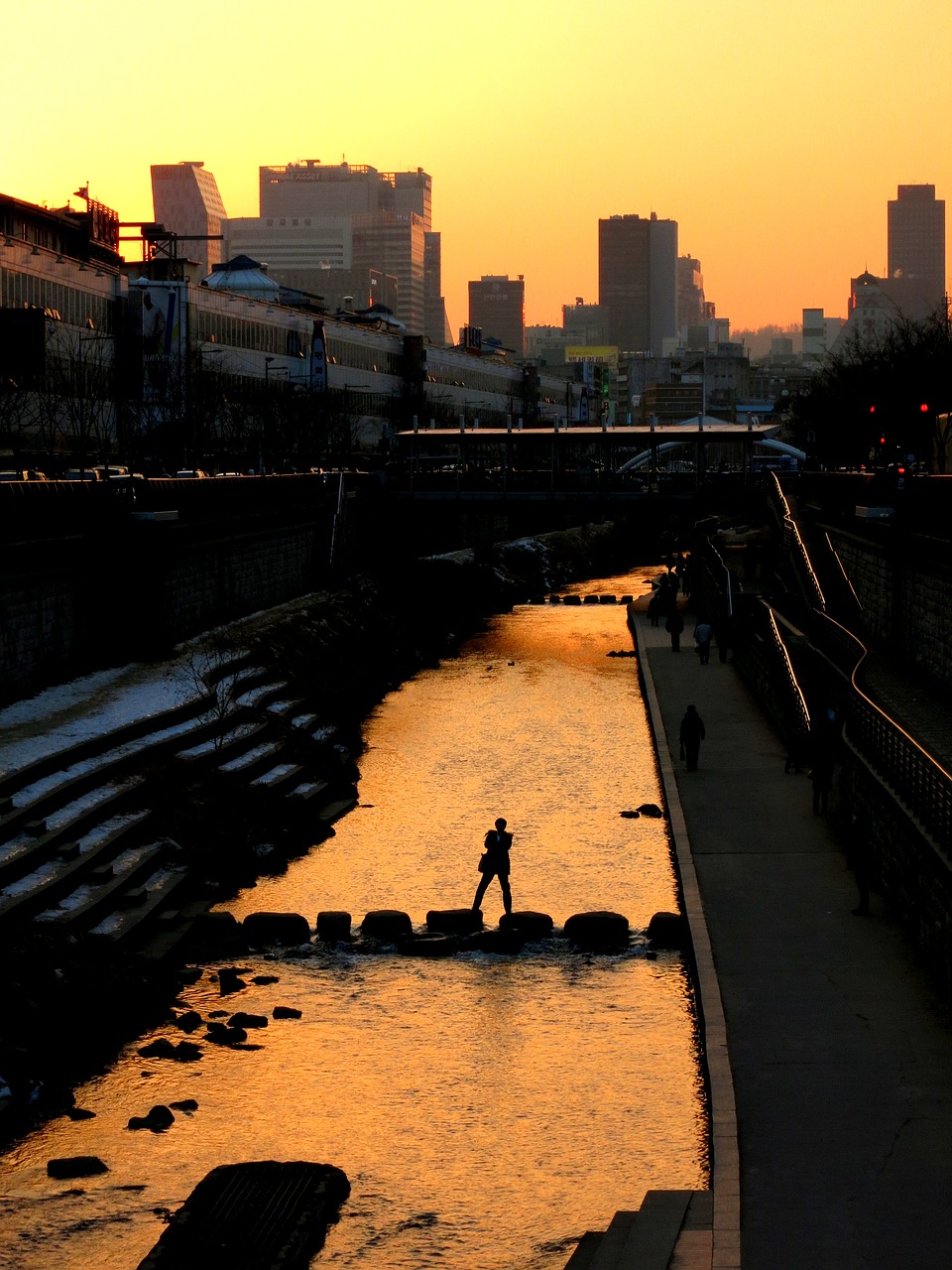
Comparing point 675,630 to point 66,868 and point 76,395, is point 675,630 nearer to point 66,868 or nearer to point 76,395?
point 76,395

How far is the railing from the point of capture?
960 inches

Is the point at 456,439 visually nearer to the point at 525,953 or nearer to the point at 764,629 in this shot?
the point at 764,629

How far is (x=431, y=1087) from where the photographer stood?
77.0 ft

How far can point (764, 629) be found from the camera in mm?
56656

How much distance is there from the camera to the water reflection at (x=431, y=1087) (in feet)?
63.9

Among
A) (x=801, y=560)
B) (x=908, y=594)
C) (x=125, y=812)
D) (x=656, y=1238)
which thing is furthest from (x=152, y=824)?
(x=801, y=560)

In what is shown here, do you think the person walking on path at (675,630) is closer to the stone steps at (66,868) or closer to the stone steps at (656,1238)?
the stone steps at (66,868)

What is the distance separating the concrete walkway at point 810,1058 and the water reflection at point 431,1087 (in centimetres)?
135

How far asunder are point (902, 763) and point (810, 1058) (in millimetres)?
8492

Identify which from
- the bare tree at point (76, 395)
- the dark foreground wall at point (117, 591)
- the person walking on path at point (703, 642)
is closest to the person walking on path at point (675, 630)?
the person walking on path at point (703, 642)

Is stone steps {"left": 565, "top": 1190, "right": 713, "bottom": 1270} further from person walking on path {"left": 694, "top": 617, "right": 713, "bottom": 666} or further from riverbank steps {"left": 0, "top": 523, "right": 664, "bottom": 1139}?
person walking on path {"left": 694, "top": 617, "right": 713, "bottom": 666}

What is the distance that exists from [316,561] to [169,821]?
47.4 m

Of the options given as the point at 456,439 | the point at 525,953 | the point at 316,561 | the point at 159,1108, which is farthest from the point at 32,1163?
the point at 456,439

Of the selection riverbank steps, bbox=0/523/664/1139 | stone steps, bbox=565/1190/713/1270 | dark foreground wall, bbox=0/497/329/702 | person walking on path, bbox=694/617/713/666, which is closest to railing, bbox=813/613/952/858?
stone steps, bbox=565/1190/713/1270
